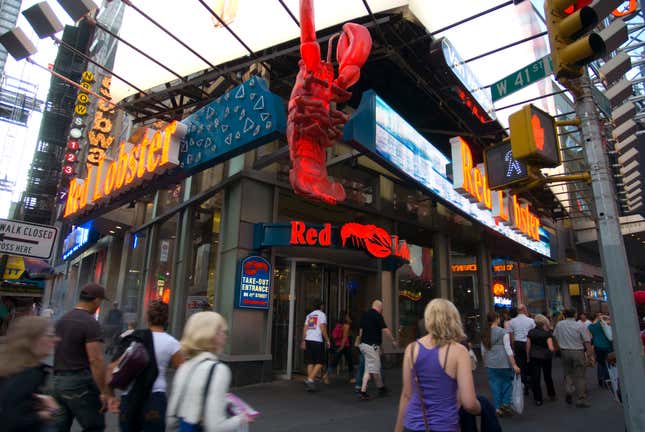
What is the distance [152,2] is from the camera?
889 cm

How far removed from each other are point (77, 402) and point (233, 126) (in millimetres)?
6315

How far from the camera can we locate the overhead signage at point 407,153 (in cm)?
813

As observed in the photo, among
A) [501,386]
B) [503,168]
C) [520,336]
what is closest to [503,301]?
[520,336]

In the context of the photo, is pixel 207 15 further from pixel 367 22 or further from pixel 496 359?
pixel 496 359

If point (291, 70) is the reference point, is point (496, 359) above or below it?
below

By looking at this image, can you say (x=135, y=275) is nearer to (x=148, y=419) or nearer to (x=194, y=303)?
(x=194, y=303)

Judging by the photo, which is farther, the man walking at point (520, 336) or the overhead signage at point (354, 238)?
the overhead signage at point (354, 238)

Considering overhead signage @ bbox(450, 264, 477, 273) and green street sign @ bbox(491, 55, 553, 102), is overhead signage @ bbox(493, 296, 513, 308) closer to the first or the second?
overhead signage @ bbox(450, 264, 477, 273)

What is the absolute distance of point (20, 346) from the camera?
2.54 meters

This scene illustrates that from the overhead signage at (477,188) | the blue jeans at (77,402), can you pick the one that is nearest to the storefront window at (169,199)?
the overhead signage at (477,188)

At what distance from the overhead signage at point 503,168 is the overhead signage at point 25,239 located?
5.74 m

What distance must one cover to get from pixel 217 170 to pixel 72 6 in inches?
216

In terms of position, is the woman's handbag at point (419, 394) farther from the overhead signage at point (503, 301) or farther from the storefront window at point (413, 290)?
the overhead signage at point (503, 301)

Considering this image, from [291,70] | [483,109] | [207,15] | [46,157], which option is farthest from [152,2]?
[46,157]
